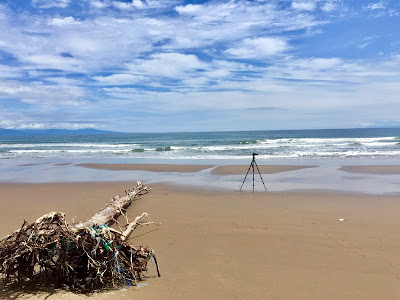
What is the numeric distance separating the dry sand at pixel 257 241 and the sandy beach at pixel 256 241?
0.06ft

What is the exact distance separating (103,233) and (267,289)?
96.0 inches

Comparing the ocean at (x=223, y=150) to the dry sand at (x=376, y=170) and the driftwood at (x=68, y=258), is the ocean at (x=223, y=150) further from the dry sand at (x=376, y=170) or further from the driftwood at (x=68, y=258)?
the driftwood at (x=68, y=258)

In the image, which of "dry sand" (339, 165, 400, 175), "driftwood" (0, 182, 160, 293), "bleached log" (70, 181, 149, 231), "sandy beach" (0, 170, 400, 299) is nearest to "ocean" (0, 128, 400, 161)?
"dry sand" (339, 165, 400, 175)

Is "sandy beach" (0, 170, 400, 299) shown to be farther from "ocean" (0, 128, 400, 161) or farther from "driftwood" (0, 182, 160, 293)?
"ocean" (0, 128, 400, 161)

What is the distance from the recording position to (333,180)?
12180 mm

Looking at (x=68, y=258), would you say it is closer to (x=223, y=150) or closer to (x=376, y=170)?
(x=376, y=170)

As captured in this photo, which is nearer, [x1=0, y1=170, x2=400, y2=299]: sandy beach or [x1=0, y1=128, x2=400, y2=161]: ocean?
[x1=0, y1=170, x2=400, y2=299]: sandy beach

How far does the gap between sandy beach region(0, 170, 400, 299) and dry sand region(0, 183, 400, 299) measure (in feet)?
0.06

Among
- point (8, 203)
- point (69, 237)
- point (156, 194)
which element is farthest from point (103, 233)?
point (8, 203)

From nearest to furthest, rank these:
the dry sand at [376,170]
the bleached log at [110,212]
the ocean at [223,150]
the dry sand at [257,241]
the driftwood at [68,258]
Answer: the driftwood at [68,258] → the dry sand at [257,241] → the bleached log at [110,212] → the dry sand at [376,170] → the ocean at [223,150]

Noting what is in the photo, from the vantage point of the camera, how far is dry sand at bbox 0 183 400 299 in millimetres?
4008

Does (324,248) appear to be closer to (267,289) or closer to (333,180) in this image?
Result: (267,289)

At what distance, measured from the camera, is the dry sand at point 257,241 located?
13.1ft

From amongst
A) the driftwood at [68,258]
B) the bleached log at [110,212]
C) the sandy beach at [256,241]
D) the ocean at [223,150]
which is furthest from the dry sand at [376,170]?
the driftwood at [68,258]
